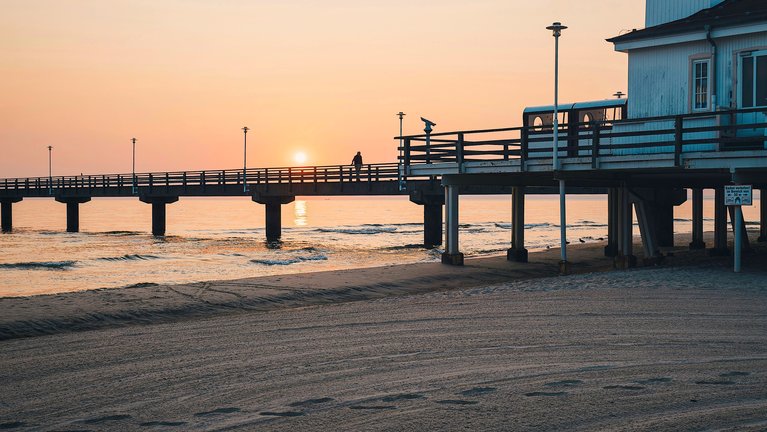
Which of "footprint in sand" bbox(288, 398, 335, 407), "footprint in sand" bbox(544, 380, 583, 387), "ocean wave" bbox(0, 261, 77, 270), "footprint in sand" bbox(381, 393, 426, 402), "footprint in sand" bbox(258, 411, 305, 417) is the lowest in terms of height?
"ocean wave" bbox(0, 261, 77, 270)

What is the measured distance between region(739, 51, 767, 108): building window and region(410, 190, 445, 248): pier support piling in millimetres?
25915

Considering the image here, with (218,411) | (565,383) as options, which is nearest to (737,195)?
(565,383)

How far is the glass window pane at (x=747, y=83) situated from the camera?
2056cm

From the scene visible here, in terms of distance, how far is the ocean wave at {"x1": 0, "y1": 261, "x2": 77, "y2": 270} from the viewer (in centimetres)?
3475

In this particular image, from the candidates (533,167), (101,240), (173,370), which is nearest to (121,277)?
→ (533,167)

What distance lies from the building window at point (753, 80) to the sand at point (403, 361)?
204 inches

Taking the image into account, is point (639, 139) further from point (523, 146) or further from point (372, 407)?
point (372, 407)

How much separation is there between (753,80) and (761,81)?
0.63 ft

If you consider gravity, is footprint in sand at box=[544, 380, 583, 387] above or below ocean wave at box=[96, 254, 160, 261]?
above

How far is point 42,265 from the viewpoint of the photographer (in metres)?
35.7

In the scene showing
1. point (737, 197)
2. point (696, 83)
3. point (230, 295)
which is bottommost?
point (230, 295)

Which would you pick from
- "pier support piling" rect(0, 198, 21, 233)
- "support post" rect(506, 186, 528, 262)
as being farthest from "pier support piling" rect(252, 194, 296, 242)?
"pier support piling" rect(0, 198, 21, 233)

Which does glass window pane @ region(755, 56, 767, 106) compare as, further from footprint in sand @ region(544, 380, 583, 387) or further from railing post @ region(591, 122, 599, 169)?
footprint in sand @ region(544, 380, 583, 387)

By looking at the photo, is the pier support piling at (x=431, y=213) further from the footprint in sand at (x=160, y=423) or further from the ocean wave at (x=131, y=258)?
the footprint in sand at (x=160, y=423)
